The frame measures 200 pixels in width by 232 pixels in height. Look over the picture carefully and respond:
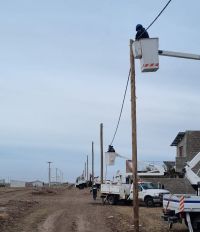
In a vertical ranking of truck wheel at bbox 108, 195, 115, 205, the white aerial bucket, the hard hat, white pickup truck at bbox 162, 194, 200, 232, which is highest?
the hard hat

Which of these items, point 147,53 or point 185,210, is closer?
point 147,53

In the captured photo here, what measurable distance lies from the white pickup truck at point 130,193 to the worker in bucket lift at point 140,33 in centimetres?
2618

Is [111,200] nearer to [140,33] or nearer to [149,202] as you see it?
[149,202]

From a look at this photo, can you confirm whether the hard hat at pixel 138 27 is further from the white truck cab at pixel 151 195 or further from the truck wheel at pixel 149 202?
the truck wheel at pixel 149 202

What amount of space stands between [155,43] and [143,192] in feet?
92.9

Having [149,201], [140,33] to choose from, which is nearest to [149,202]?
[149,201]

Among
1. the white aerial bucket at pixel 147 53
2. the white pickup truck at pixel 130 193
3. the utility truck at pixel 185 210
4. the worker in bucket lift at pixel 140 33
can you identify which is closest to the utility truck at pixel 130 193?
the white pickup truck at pixel 130 193

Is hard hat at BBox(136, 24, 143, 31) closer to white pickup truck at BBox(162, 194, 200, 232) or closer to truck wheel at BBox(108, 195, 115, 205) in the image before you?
white pickup truck at BBox(162, 194, 200, 232)

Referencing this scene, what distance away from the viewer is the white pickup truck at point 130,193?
43.2 m

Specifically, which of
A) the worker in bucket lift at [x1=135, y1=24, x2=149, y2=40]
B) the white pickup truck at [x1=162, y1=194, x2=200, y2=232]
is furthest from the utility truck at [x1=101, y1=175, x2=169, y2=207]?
the worker in bucket lift at [x1=135, y1=24, x2=149, y2=40]

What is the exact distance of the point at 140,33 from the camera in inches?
698

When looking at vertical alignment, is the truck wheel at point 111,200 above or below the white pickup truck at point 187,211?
above

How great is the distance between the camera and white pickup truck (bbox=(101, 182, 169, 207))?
1701 inches

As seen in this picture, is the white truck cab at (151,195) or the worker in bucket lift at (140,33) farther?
the white truck cab at (151,195)
